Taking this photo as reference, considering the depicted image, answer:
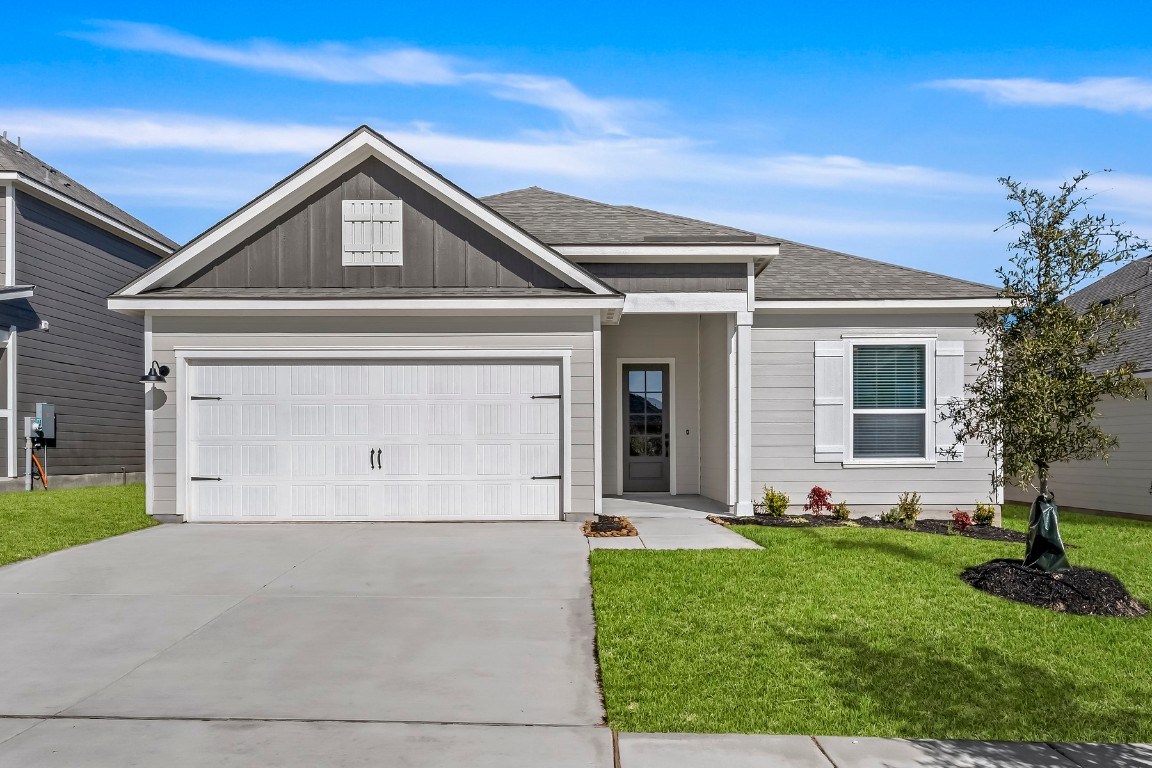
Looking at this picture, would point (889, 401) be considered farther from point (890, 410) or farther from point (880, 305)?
point (880, 305)

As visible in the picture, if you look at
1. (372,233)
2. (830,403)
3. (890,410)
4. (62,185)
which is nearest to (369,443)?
(372,233)

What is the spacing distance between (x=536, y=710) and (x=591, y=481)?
6.74m

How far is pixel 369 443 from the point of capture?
11.1 m

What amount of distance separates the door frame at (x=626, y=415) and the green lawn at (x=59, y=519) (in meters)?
7.18

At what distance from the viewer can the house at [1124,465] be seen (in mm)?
15266

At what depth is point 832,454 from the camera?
12703 millimetres

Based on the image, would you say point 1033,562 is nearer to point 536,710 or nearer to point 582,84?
point 536,710

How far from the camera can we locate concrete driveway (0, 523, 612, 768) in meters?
3.91

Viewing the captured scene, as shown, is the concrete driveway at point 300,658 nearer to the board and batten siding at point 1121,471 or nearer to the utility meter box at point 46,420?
the utility meter box at point 46,420

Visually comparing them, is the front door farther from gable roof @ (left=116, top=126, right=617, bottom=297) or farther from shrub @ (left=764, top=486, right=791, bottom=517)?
gable roof @ (left=116, top=126, right=617, bottom=297)

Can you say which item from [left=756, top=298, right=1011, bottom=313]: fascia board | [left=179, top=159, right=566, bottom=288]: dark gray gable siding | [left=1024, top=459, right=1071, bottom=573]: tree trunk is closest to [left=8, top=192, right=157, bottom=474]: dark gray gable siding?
[left=179, top=159, right=566, bottom=288]: dark gray gable siding

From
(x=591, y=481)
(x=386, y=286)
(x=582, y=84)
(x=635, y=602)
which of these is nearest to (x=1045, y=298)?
(x=635, y=602)

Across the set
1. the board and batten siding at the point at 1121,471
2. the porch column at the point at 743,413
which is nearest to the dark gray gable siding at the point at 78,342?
the porch column at the point at 743,413

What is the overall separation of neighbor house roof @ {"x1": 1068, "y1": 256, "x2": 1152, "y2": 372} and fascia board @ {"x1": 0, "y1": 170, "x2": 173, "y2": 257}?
18.7 meters
